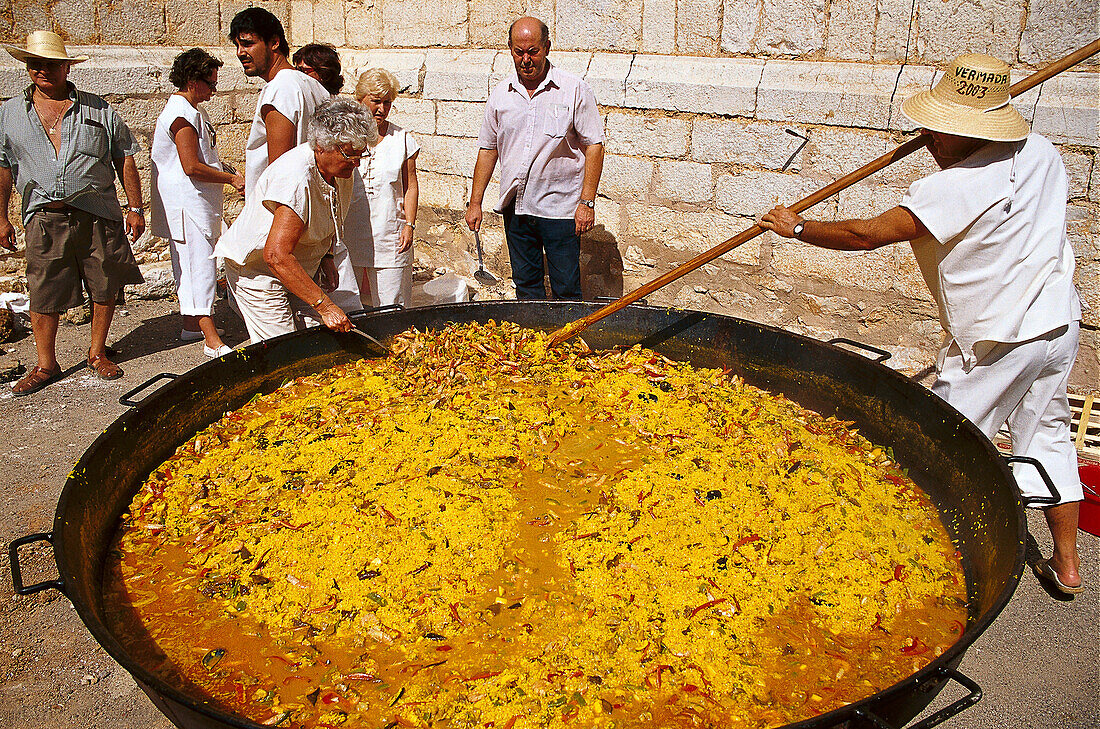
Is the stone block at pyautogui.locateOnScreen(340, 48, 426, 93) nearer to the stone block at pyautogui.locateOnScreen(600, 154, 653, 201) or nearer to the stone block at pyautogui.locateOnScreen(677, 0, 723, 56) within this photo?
the stone block at pyautogui.locateOnScreen(600, 154, 653, 201)

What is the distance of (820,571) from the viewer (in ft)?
8.58

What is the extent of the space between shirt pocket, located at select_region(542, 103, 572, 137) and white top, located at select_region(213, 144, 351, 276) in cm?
159

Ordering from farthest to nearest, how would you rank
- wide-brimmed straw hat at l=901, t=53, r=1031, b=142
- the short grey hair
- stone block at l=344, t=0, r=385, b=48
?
stone block at l=344, t=0, r=385, b=48
the short grey hair
wide-brimmed straw hat at l=901, t=53, r=1031, b=142

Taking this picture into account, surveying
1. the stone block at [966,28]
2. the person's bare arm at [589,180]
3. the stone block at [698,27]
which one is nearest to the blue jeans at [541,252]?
the person's bare arm at [589,180]

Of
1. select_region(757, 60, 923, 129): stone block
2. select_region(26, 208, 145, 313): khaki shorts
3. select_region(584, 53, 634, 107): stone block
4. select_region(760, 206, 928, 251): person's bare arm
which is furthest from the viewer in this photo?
select_region(584, 53, 634, 107): stone block

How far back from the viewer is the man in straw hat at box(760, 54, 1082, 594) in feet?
9.24

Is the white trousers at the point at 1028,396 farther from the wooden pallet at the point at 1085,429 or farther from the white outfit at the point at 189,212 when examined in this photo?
the white outfit at the point at 189,212

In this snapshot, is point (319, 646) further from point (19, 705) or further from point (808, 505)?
point (808, 505)

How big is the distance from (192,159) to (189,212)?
44cm

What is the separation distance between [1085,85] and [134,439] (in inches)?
200

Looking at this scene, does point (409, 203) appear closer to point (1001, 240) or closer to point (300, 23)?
point (1001, 240)

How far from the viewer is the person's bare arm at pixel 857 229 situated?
2920mm

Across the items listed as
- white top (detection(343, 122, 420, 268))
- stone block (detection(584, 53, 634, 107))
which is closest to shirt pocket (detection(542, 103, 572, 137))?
stone block (detection(584, 53, 634, 107))

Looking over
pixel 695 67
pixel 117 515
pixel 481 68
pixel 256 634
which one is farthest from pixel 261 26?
pixel 256 634
